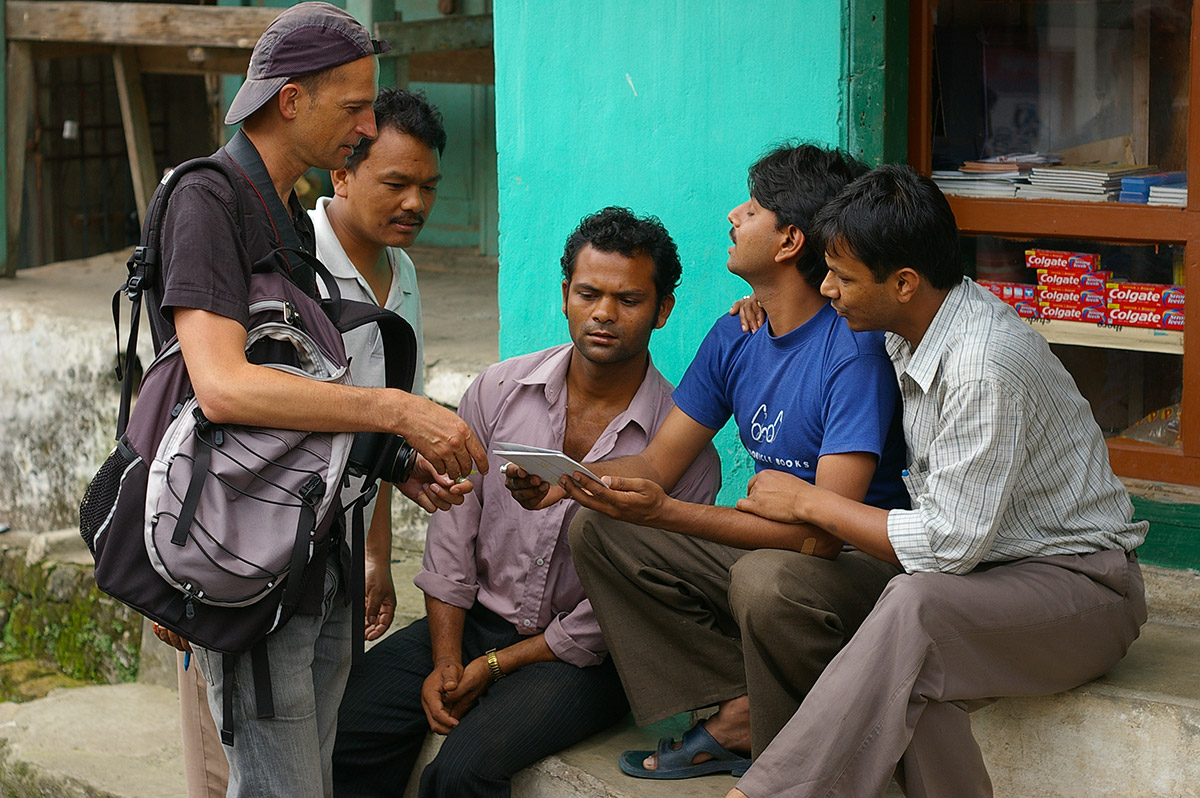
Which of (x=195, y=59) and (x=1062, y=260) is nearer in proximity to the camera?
(x=1062, y=260)

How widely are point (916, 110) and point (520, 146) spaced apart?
49.2 inches

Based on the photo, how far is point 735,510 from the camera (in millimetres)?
2918

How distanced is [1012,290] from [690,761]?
1.64 m

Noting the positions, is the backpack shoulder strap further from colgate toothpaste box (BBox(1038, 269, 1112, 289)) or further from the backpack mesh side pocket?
colgate toothpaste box (BBox(1038, 269, 1112, 289))

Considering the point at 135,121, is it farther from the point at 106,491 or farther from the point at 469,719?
the point at 106,491

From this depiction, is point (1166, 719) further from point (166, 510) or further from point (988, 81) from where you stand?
point (166, 510)

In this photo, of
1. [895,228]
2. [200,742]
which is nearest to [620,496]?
[895,228]

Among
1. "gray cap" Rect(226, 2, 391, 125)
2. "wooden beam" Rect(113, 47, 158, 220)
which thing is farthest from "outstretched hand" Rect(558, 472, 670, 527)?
"wooden beam" Rect(113, 47, 158, 220)

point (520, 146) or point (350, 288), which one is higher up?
point (520, 146)

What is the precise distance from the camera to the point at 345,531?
102 inches

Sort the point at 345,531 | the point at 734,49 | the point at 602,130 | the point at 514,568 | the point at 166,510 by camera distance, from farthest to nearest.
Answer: the point at 602,130, the point at 734,49, the point at 514,568, the point at 345,531, the point at 166,510

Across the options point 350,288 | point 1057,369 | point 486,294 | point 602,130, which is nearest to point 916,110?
point 602,130

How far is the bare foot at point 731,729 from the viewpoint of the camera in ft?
9.88

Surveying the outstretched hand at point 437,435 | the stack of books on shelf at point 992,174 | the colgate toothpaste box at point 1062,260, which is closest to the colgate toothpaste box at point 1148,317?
the colgate toothpaste box at point 1062,260
